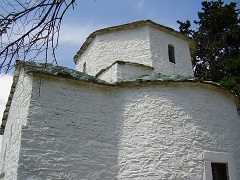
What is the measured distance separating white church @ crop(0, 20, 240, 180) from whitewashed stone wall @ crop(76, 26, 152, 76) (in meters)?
2.50

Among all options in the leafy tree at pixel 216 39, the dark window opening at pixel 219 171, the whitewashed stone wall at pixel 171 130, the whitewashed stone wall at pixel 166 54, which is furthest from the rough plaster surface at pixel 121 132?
the leafy tree at pixel 216 39

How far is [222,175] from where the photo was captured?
264 inches

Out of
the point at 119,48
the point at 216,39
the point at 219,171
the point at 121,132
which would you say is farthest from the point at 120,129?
the point at 216,39

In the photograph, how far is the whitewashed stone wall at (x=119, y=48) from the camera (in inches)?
379

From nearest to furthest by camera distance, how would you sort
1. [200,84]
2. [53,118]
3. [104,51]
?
[53,118], [200,84], [104,51]

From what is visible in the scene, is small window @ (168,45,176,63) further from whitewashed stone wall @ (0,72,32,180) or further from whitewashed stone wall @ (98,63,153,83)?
whitewashed stone wall @ (0,72,32,180)

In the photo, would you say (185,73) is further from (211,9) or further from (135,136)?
(211,9)

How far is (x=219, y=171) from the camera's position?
6.71 meters

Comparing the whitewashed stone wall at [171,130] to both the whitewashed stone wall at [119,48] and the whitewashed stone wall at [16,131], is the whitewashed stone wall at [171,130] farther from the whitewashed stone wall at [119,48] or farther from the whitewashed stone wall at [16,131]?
the whitewashed stone wall at [119,48]

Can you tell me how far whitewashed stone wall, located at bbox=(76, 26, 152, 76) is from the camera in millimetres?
9633

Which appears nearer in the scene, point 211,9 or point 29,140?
point 29,140

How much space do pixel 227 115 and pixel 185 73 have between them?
3.18 metres

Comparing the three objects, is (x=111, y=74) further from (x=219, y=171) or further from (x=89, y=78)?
(x=219, y=171)

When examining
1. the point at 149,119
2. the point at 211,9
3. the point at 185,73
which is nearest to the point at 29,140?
the point at 149,119
